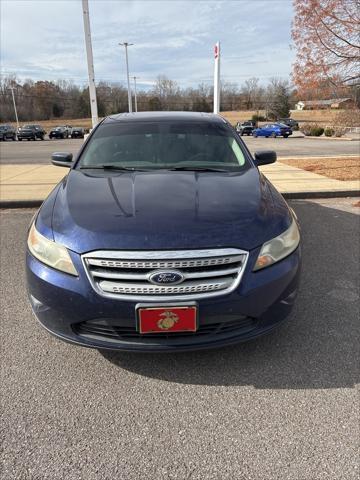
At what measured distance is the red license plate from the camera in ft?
6.91

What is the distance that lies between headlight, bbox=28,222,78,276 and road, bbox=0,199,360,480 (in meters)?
0.74

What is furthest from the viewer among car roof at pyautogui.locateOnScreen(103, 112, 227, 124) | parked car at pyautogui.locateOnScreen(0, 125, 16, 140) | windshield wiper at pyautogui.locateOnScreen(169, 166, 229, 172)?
parked car at pyautogui.locateOnScreen(0, 125, 16, 140)

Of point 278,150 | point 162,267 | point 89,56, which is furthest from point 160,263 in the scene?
point 278,150

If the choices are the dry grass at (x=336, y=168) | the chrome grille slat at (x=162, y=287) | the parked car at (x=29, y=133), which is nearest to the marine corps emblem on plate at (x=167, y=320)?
the chrome grille slat at (x=162, y=287)

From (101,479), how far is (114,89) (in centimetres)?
10535

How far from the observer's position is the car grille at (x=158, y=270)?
6.95 feet

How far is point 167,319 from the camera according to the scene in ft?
6.98

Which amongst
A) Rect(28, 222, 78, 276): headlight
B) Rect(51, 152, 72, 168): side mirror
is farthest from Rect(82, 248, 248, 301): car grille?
Rect(51, 152, 72, 168): side mirror

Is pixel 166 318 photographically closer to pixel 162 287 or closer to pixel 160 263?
pixel 162 287

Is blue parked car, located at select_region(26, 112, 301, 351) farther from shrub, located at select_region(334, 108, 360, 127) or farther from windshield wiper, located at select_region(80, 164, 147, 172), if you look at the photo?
shrub, located at select_region(334, 108, 360, 127)

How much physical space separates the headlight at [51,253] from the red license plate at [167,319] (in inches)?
18.7

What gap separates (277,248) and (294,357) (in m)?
0.80

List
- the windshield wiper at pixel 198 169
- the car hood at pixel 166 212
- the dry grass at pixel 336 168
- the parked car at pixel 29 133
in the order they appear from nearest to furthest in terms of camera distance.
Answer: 1. the car hood at pixel 166 212
2. the windshield wiper at pixel 198 169
3. the dry grass at pixel 336 168
4. the parked car at pixel 29 133

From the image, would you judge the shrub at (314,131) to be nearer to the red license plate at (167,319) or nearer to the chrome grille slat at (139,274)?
the chrome grille slat at (139,274)
